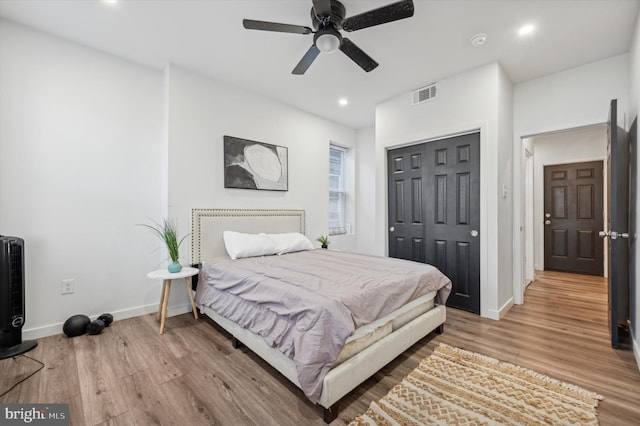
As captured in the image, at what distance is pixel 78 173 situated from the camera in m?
2.68

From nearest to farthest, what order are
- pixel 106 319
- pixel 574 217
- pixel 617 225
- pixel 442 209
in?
pixel 617 225
pixel 106 319
pixel 442 209
pixel 574 217

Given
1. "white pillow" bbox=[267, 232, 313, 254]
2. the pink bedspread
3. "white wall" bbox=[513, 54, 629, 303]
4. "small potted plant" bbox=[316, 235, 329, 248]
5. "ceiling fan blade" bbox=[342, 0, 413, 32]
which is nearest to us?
the pink bedspread

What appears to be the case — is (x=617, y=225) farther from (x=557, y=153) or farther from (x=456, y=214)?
(x=557, y=153)

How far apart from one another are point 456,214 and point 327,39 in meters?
2.40

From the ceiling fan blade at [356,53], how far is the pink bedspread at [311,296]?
6.12ft

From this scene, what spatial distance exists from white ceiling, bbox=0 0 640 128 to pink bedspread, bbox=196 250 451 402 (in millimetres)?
2170

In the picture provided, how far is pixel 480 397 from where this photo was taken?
5.48ft

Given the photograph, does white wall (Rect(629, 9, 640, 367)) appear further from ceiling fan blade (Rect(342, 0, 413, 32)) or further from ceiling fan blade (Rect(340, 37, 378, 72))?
ceiling fan blade (Rect(340, 37, 378, 72))

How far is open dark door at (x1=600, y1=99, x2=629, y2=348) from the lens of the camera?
7.46 ft

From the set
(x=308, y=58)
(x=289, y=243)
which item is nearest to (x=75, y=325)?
(x=289, y=243)

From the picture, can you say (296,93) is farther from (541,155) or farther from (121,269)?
(541,155)

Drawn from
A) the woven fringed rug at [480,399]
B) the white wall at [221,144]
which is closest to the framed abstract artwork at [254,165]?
the white wall at [221,144]

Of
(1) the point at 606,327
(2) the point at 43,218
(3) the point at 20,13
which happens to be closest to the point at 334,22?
(3) the point at 20,13

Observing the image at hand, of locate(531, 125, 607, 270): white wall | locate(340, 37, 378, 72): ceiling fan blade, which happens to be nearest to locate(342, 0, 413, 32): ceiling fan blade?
locate(340, 37, 378, 72): ceiling fan blade
